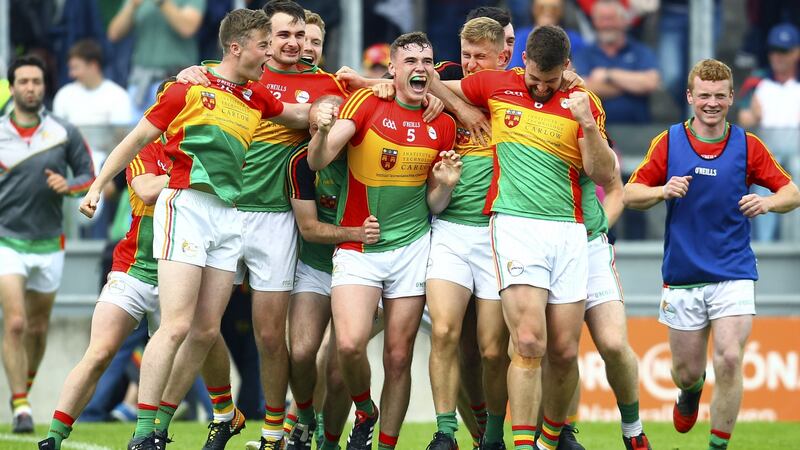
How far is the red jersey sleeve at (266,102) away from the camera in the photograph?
9.48 metres

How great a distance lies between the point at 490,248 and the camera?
9727 millimetres

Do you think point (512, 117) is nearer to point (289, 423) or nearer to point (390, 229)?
point (390, 229)

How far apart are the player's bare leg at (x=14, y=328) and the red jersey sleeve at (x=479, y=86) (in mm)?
4893

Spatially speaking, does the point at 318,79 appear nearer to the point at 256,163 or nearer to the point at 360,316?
the point at 256,163

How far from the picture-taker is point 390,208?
9.64m

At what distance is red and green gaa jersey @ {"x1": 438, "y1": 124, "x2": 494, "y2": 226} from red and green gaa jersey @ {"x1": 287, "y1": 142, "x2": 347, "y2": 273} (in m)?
0.70

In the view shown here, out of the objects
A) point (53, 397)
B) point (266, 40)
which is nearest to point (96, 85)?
point (53, 397)

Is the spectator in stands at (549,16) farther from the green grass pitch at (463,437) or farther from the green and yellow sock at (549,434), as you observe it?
the green and yellow sock at (549,434)

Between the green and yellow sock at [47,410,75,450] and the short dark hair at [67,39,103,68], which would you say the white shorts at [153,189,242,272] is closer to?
the green and yellow sock at [47,410,75,450]

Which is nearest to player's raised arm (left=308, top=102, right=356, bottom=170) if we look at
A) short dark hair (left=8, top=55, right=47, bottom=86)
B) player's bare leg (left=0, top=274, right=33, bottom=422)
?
player's bare leg (left=0, top=274, right=33, bottom=422)

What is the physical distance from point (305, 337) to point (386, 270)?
2.56 feet

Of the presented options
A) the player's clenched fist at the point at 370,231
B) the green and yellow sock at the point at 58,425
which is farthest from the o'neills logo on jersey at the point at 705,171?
the green and yellow sock at the point at 58,425

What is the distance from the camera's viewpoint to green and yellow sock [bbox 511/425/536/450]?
9078mm

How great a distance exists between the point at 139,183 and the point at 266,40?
1376 millimetres
